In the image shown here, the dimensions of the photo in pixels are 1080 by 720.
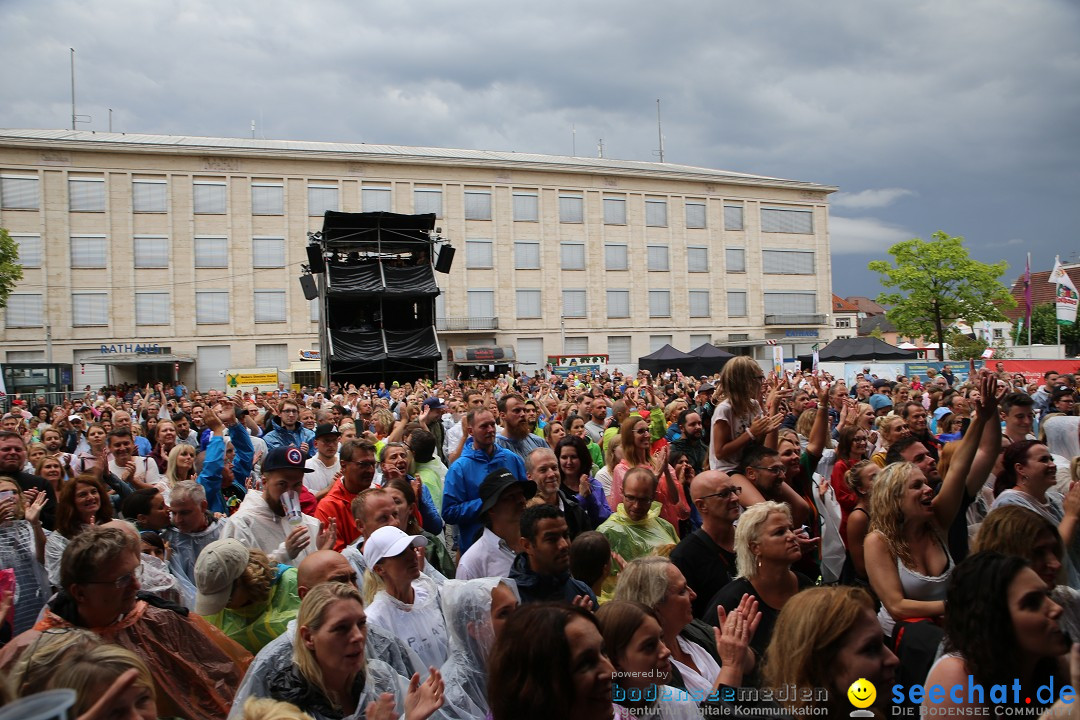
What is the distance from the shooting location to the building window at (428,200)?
41.9 meters

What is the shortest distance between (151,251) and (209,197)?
4228mm

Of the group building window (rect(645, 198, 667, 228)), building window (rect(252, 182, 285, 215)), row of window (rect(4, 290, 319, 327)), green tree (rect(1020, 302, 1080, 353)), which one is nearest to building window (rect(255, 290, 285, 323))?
row of window (rect(4, 290, 319, 327))

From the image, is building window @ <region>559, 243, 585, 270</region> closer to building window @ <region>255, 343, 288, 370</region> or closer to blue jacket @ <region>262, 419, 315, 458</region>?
building window @ <region>255, 343, 288, 370</region>

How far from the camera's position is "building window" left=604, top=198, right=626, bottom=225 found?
44.9 meters

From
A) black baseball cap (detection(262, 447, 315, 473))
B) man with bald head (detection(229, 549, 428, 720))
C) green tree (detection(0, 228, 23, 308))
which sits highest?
green tree (detection(0, 228, 23, 308))

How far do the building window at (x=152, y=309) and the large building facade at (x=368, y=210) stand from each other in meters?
0.08

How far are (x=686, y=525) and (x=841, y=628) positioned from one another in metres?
3.38

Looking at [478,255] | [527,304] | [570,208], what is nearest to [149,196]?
[478,255]

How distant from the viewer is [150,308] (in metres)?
37.8

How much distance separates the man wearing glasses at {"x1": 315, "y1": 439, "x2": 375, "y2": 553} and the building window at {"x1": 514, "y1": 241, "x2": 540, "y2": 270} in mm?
38704

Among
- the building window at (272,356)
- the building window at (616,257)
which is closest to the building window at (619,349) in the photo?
the building window at (616,257)

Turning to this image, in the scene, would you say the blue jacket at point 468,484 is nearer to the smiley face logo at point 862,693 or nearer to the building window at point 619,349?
the smiley face logo at point 862,693

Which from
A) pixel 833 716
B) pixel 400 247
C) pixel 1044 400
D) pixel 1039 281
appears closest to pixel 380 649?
pixel 833 716

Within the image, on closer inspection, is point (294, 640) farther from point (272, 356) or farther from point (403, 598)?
point (272, 356)
